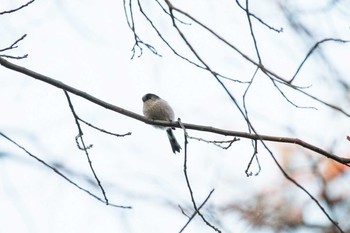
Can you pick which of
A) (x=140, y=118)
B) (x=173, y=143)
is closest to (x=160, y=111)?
(x=173, y=143)

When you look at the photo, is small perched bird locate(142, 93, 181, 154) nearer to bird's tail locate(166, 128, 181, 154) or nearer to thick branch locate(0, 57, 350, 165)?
bird's tail locate(166, 128, 181, 154)

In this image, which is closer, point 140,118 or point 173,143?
point 140,118

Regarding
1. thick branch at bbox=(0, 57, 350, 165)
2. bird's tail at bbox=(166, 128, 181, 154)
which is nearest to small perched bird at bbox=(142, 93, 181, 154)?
bird's tail at bbox=(166, 128, 181, 154)

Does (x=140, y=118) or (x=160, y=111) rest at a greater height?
(x=160, y=111)

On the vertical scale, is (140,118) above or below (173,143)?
below

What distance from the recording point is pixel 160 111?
3.35m

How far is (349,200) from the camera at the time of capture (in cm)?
520

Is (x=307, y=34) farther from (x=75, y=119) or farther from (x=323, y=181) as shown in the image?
(x=323, y=181)

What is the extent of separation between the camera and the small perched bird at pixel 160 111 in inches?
132

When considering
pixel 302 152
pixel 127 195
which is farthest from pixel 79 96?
pixel 302 152

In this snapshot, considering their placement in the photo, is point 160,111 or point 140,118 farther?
point 160,111

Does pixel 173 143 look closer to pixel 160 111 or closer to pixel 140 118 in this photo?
pixel 160 111

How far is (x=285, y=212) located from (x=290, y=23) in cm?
280

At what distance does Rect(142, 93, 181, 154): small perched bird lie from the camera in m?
3.36
